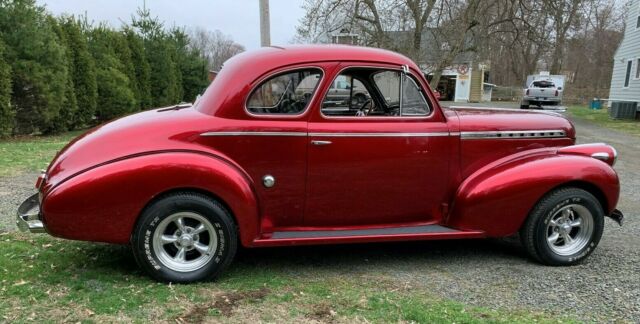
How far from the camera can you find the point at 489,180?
14.4ft

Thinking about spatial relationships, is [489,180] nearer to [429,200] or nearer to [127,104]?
[429,200]

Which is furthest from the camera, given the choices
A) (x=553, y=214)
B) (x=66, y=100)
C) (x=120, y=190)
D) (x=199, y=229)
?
(x=66, y=100)

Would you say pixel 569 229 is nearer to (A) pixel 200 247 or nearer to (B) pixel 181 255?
(A) pixel 200 247

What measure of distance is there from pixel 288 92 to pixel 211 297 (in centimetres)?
168

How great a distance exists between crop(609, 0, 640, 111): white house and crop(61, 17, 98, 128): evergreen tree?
72.2ft

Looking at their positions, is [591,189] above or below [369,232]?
above

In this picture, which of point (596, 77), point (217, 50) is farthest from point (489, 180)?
point (217, 50)

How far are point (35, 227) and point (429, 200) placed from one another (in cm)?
306

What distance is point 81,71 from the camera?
45.4 feet

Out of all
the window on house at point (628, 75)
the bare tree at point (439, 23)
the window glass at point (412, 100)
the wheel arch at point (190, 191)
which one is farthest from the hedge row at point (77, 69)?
the window on house at point (628, 75)

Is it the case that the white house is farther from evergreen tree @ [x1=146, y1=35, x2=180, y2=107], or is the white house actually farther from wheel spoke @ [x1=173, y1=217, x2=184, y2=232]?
wheel spoke @ [x1=173, y1=217, x2=184, y2=232]

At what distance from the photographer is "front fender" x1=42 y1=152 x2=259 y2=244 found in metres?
3.59

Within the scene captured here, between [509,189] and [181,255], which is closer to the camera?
[181,255]

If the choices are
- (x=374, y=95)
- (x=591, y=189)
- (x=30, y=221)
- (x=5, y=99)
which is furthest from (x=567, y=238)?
(x=5, y=99)
